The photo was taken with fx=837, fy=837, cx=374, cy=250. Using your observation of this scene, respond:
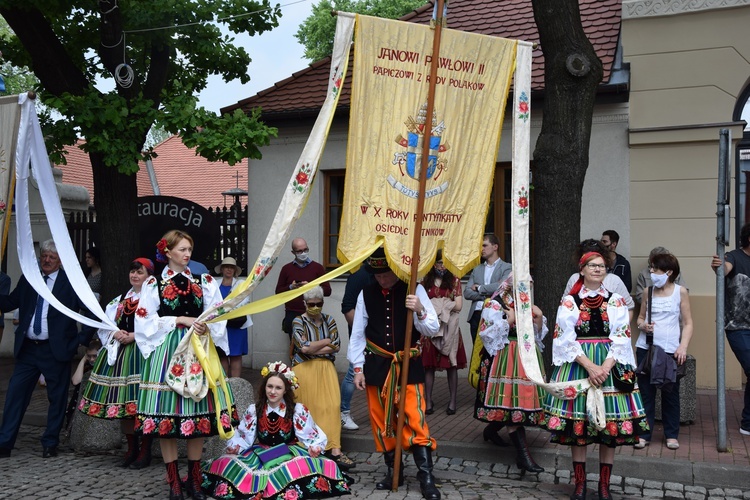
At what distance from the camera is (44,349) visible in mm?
7645

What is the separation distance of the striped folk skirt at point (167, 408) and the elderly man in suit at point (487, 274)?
11.4ft

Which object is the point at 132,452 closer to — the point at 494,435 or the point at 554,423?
the point at 494,435

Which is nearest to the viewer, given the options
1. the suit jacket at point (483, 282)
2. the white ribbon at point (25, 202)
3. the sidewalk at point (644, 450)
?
the sidewalk at point (644, 450)

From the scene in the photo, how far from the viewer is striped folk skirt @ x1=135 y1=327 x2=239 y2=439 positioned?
5941 mm

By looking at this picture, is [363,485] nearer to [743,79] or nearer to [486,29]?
[743,79]

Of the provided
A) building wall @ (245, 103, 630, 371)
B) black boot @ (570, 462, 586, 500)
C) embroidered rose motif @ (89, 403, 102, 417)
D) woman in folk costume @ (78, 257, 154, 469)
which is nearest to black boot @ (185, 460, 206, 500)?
woman in folk costume @ (78, 257, 154, 469)

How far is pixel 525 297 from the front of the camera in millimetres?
6047

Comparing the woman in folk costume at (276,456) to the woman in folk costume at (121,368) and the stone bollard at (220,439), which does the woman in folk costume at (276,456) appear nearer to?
the stone bollard at (220,439)

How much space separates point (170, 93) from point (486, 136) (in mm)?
4744

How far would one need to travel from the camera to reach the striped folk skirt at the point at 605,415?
19.1ft

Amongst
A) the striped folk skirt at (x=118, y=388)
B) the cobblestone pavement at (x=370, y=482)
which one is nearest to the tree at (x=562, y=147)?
the cobblestone pavement at (x=370, y=482)

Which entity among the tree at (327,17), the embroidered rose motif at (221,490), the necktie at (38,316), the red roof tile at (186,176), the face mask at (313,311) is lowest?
the embroidered rose motif at (221,490)

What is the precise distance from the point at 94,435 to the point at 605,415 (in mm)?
4576

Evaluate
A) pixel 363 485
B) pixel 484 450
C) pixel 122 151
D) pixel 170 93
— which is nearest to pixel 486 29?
pixel 170 93
